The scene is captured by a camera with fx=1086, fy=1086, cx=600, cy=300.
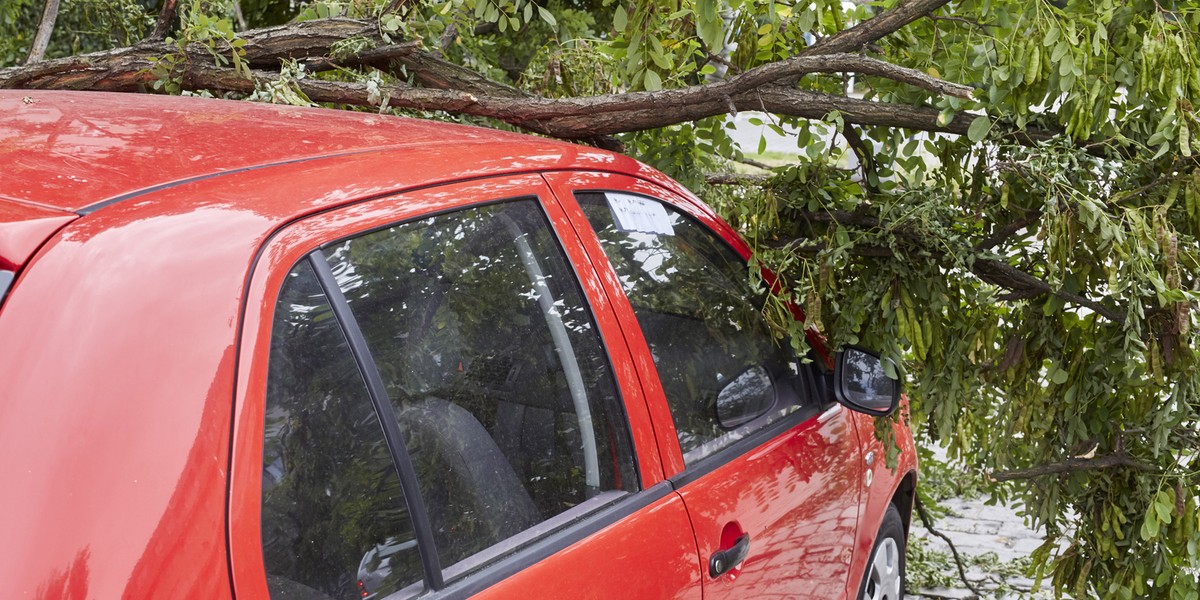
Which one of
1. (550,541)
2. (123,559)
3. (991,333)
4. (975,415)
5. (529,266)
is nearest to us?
(123,559)

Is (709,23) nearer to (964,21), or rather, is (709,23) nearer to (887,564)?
(964,21)

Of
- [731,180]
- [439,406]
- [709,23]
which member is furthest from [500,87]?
[439,406]

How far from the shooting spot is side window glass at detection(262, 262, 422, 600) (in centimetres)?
138

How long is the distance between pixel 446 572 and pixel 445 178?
66cm

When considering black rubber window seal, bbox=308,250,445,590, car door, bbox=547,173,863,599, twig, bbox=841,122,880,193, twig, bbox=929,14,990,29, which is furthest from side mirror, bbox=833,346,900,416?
black rubber window seal, bbox=308,250,445,590

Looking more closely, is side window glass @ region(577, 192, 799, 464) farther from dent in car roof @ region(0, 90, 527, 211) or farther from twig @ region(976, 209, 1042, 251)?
twig @ region(976, 209, 1042, 251)

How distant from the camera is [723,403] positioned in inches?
96.7

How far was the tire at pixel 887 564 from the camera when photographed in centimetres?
339

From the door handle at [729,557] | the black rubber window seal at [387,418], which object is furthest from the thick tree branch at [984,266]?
the black rubber window seal at [387,418]

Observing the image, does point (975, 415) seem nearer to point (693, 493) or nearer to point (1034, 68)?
point (1034, 68)

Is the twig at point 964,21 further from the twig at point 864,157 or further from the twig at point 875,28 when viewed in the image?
the twig at point 864,157

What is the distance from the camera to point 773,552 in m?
2.46

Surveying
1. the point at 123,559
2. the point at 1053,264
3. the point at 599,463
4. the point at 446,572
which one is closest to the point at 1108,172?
the point at 1053,264

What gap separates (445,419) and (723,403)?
91cm
